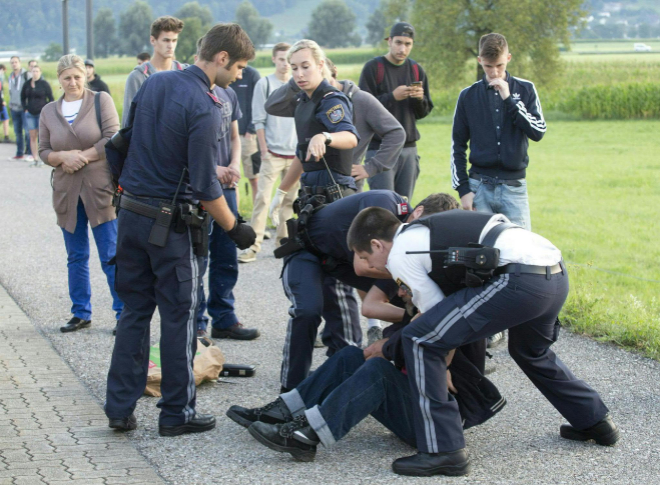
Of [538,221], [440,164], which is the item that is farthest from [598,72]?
[538,221]

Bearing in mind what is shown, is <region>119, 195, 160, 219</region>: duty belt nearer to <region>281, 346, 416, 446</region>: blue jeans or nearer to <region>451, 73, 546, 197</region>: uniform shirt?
<region>281, 346, 416, 446</region>: blue jeans

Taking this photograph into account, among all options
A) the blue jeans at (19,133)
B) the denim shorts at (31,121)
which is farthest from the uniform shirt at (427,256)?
the blue jeans at (19,133)

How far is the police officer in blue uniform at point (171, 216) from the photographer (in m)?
4.21

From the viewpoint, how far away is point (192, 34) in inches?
4080

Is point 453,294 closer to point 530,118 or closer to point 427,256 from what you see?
point 427,256

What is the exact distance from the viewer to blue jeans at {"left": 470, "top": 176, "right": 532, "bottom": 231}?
6.09 m

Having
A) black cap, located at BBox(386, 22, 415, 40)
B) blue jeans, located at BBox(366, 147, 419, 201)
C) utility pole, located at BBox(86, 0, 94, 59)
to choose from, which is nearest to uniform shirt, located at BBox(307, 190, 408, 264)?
Result: blue jeans, located at BBox(366, 147, 419, 201)

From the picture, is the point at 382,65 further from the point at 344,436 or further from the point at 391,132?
the point at 344,436

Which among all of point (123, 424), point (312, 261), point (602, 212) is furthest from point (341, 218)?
point (602, 212)

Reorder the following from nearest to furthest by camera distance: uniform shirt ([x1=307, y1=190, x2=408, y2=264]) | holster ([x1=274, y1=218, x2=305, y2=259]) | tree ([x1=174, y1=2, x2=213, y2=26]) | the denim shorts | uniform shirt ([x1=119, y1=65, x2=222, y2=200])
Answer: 1. uniform shirt ([x1=119, y1=65, x2=222, y2=200])
2. uniform shirt ([x1=307, y1=190, x2=408, y2=264])
3. holster ([x1=274, y1=218, x2=305, y2=259])
4. the denim shorts
5. tree ([x1=174, y1=2, x2=213, y2=26])

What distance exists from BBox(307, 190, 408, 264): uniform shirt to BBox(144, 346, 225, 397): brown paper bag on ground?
3.68 feet

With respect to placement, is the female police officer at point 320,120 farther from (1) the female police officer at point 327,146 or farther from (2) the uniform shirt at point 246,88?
(2) the uniform shirt at point 246,88

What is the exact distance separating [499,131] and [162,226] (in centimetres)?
292

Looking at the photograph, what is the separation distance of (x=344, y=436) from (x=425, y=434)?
0.57m
